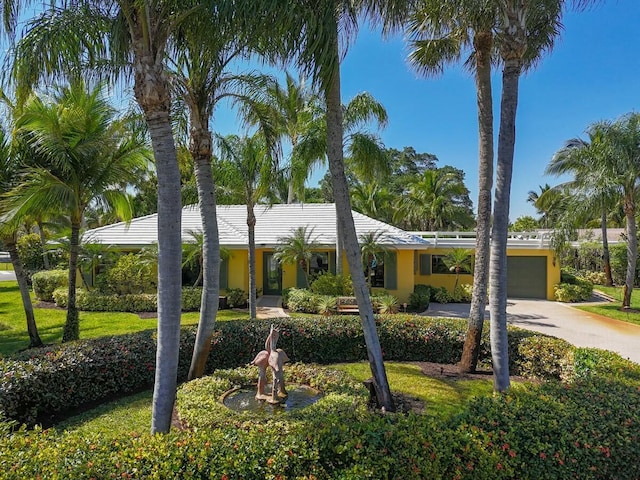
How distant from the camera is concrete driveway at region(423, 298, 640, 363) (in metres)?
11.8

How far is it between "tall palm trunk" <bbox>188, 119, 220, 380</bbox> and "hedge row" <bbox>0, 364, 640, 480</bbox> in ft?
11.4

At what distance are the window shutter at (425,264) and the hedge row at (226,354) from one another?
10.4 meters

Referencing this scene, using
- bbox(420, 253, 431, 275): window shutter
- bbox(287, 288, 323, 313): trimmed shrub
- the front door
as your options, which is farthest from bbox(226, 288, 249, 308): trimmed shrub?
bbox(420, 253, 431, 275): window shutter

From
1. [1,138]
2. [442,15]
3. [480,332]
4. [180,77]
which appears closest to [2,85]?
[180,77]

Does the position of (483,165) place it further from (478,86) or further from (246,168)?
(246,168)

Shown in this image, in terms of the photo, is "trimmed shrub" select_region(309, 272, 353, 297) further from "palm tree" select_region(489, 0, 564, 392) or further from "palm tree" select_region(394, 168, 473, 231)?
"palm tree" select_region(394, 168, 473, 231)

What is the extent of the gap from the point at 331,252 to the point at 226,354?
10.7 m

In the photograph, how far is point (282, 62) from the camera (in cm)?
583

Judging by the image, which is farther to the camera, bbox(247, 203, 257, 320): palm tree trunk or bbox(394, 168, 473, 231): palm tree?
bbox(394, 168, 473, 231): palm tree

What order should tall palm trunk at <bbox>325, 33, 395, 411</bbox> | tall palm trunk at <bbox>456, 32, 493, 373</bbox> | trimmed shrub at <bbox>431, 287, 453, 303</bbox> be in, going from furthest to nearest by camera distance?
1. trimmed shrub at <bbox>431, 287, 453, 303</bbox>
2. tall palm trunk at <bbox>456, 32, 493, 373</bbox>
3. tall palm trunk at <bbox>325, 33, 395, 411</bbox>

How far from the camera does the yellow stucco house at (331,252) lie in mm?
18578

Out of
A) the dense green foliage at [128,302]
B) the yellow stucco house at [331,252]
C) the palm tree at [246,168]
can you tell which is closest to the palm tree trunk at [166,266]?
the palm tree at [246,168]

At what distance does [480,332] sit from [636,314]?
1088 cm

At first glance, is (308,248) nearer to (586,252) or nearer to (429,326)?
(429,326)
